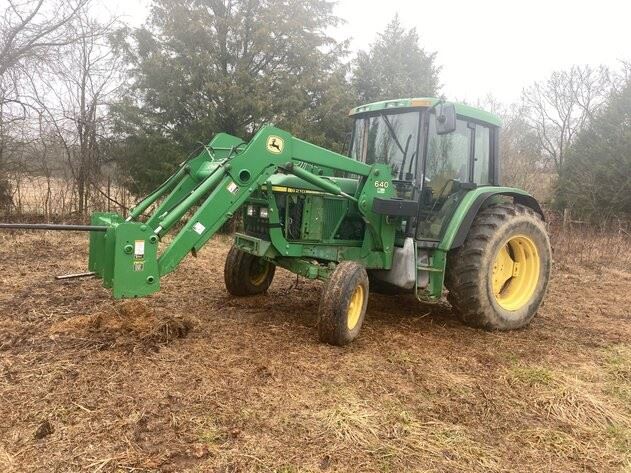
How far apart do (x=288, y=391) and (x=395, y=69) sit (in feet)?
52.1

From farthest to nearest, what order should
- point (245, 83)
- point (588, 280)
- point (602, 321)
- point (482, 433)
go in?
point (245, 83), point (588, 280), point (602, 321), point (482, 433)

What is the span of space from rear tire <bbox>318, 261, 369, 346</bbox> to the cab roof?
173 cm

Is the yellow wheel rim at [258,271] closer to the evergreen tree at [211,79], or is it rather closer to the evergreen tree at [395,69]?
the evergreen tree at [211,79]

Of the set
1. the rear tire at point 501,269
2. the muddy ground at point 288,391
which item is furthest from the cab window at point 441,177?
the muddy ground at point 288,391

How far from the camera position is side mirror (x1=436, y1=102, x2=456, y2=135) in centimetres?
442

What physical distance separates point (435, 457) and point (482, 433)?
473 millimetres

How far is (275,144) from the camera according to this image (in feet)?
13.6

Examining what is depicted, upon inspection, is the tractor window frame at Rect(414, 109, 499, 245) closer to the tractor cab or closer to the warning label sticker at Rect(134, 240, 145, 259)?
the tractor cab

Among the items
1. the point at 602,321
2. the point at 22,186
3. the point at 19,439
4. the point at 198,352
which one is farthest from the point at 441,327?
the point at 22,186

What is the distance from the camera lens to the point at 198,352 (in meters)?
3.93

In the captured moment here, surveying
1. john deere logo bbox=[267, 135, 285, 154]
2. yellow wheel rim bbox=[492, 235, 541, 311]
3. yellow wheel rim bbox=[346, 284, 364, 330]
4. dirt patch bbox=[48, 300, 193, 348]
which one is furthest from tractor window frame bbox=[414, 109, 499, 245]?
dirt patch bbox=[48, 300, 193, 348]

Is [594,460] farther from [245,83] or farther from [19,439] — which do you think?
[245,83]

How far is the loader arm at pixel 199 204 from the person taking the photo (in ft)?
11.5

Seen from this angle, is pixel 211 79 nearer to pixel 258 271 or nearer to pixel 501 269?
pixel 258 271
